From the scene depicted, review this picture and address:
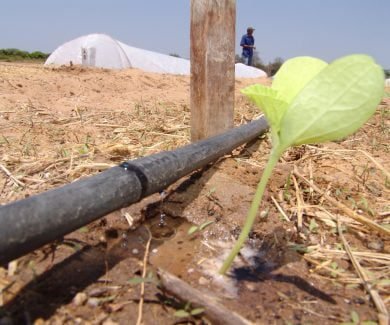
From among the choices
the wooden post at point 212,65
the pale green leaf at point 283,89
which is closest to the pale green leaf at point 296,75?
the pale green leaf at point 283,89

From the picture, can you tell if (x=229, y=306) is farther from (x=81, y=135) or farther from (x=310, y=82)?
(x=81, y=135)

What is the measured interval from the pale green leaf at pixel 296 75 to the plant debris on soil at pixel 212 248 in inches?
21.2

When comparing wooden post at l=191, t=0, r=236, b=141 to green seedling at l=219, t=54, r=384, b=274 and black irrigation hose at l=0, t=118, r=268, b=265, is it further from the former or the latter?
green seedling at l=219, t=54, r=384, b=274

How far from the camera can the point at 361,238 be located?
131 cm

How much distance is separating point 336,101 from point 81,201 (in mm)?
673

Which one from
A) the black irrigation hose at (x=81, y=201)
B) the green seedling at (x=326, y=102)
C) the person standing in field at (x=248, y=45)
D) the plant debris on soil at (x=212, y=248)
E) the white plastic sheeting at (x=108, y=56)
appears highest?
the person standing in field at (x=248, y=45)

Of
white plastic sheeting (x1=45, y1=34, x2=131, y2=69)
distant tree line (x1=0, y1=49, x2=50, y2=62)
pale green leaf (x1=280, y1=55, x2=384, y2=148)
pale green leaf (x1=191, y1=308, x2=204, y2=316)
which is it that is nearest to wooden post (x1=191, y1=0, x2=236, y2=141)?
pale green leaf (x1=280, y1=55, x2=384, y2=148)

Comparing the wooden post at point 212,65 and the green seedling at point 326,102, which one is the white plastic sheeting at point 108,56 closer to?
the wooden post at point 212,65

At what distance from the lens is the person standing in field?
39.4 ft

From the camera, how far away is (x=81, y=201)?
3.00 feet

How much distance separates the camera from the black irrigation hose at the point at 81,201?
0.76 m

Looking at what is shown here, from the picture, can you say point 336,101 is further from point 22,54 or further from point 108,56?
point 22,54

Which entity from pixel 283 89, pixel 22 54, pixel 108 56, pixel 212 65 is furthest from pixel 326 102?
pixel 22 54

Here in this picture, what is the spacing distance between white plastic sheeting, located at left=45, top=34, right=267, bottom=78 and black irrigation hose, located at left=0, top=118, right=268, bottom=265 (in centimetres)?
853
